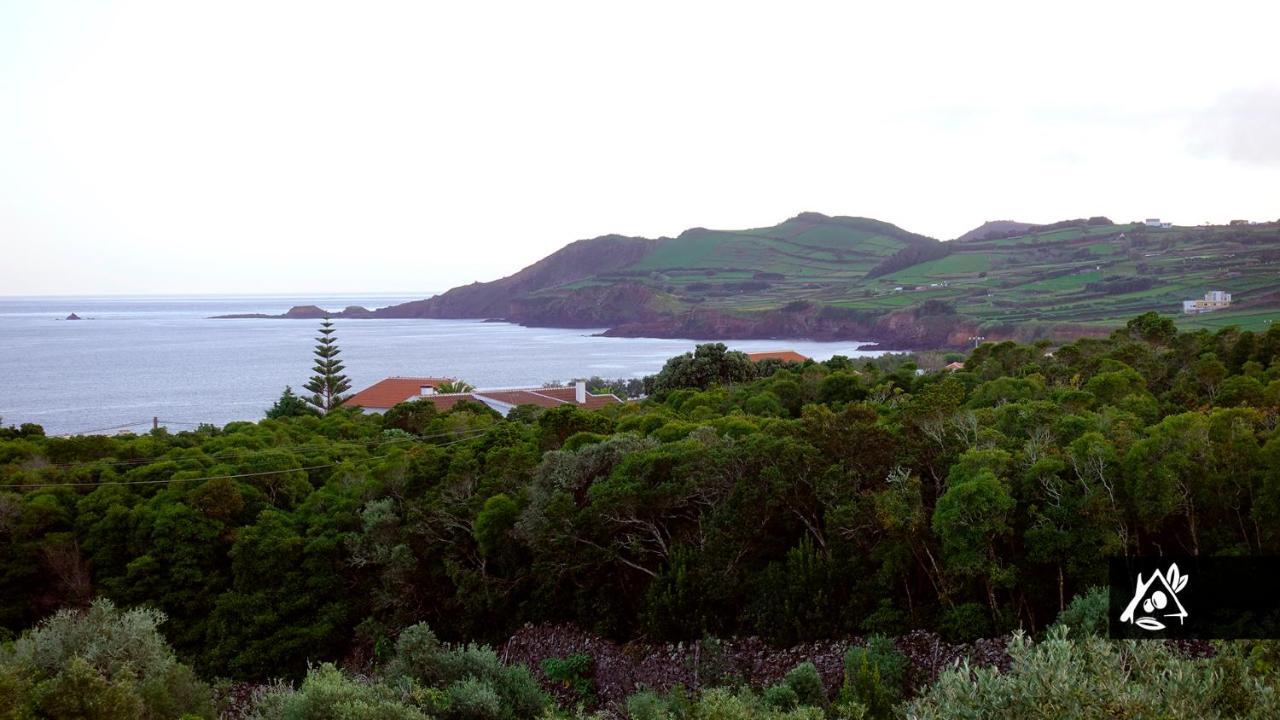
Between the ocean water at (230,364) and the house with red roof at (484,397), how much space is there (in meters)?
22.1

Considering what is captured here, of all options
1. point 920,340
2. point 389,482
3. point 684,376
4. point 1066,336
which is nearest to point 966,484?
point 389,482

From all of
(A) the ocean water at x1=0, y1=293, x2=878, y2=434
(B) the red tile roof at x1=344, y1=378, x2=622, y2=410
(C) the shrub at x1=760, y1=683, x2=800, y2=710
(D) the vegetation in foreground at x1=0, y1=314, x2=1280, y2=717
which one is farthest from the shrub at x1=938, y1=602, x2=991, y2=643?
(A) the ocean water at x1=0, y1=293, x2=878, y2=434

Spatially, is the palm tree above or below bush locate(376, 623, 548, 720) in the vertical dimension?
above

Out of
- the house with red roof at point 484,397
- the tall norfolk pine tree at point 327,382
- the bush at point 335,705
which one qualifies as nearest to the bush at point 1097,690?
the bush at point 335,705

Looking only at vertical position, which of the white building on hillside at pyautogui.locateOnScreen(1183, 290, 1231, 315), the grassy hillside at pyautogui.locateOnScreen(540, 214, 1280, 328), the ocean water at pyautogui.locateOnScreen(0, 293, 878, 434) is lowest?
the ocean water at pyautogui.locateOnScreen(0, 293, 878, 434)

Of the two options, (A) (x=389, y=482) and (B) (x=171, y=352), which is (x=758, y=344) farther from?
(A) (x=389, y=482)

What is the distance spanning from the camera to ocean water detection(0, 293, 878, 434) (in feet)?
248

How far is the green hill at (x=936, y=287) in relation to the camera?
306ft

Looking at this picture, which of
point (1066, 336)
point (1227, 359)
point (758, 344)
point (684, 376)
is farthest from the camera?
point (758, 344)

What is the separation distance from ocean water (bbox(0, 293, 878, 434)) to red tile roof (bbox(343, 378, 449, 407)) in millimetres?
21105

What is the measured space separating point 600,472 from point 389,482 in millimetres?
4723

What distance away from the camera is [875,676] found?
11.1 meters

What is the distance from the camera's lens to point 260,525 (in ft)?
59.8

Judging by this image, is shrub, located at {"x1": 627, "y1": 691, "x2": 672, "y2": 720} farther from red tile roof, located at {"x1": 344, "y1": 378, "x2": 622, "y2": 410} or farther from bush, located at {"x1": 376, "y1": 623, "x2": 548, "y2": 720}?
red tile roof, located at {"x1": 344, "y1": 378, "x2": 622, "y2": 410}
